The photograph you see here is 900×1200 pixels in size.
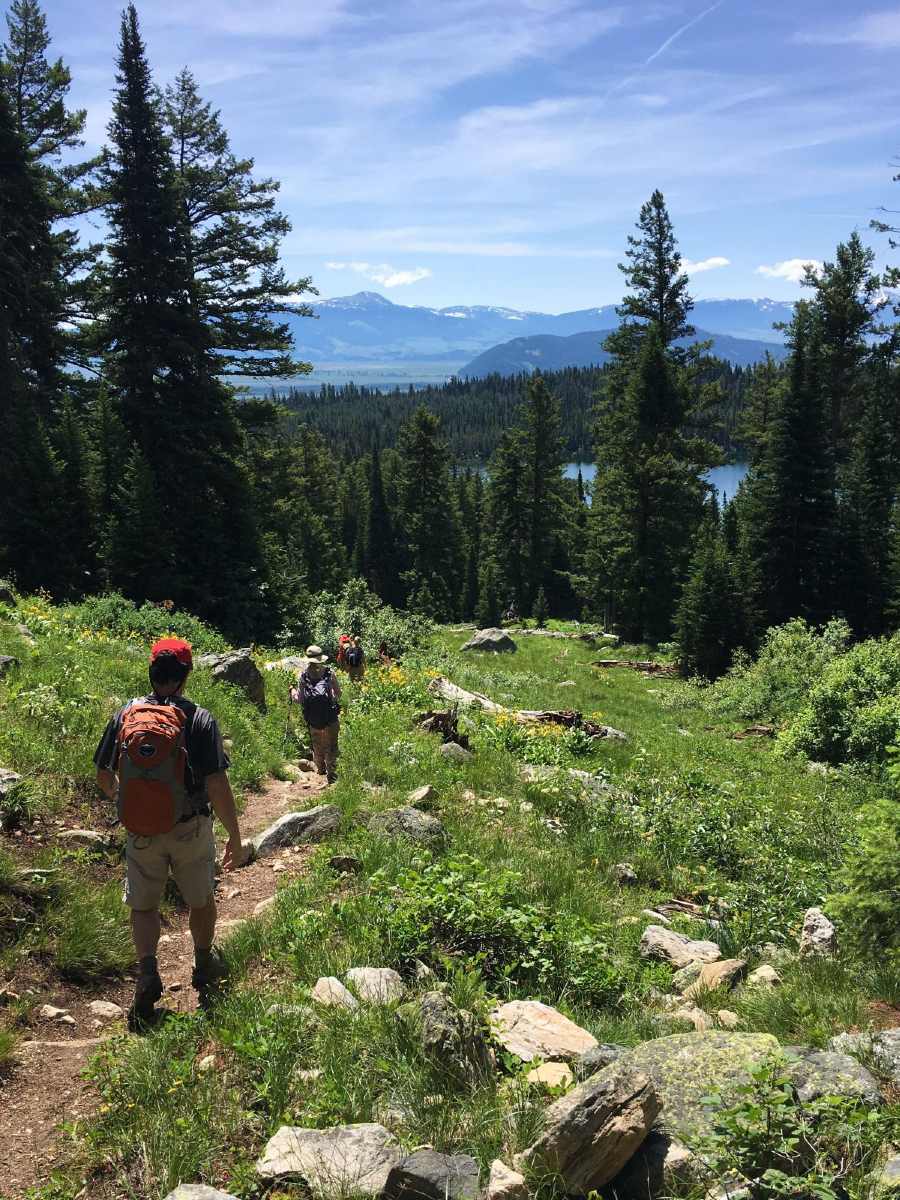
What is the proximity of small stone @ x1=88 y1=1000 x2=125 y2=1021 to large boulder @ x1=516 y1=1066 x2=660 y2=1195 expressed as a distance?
3.15 metres

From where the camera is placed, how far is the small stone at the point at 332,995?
4.65 meters

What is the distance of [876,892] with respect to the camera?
4969mm

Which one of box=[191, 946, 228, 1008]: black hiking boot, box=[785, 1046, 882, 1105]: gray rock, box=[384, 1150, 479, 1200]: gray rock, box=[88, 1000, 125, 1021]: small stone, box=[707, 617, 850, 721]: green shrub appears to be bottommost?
box=[707, 617, 850, 721]: green shrub

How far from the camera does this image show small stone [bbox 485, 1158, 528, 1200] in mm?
3170

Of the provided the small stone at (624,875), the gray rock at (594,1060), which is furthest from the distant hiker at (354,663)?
the gray rock at (594,1060)

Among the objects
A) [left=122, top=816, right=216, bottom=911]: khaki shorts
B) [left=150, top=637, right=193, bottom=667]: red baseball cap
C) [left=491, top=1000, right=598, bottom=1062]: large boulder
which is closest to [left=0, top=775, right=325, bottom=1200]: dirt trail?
[left=122, top=816, right=216, bottom=911]: khaki shorts

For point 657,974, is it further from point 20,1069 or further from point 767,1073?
point 20,1069

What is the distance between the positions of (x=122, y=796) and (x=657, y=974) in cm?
432

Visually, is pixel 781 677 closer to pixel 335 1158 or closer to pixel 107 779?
pixel 107 779

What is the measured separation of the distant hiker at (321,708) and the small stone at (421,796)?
1.64 meters

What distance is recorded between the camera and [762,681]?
71.6 feet

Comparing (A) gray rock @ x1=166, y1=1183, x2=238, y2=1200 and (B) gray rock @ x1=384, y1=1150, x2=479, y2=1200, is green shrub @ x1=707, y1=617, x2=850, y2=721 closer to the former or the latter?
(B) gray rock @ x1=384, y1=1150, x2=479, y2=1200

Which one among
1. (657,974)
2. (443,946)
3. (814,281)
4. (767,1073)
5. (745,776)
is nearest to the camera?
(767,1073)

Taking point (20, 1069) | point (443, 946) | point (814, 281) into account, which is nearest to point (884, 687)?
point (443, 946)
